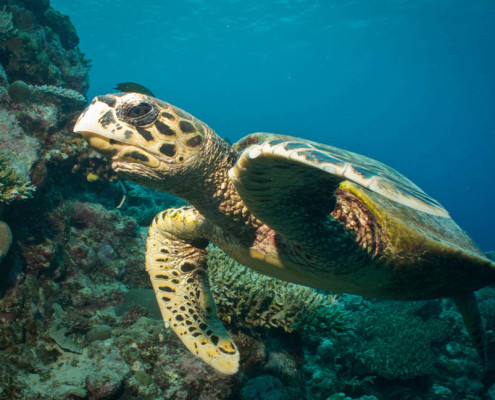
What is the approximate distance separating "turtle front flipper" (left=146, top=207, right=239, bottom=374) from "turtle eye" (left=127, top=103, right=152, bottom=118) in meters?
1.05

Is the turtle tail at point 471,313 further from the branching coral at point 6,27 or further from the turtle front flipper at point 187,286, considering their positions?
the branching coral at point 6,27

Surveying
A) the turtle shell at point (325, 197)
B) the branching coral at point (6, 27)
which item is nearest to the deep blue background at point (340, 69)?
the branching coral at point (6, 27)

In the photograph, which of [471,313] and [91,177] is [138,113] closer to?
[471,313]

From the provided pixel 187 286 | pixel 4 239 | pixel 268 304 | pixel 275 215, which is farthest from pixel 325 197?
pixel 4 239

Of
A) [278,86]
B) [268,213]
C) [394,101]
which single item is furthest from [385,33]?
[278,86]

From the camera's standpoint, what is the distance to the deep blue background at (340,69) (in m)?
33.4

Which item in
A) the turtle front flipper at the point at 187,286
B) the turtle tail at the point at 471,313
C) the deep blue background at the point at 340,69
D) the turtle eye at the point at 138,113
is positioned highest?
the deep blue background at the point at 340,69

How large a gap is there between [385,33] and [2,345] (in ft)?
154

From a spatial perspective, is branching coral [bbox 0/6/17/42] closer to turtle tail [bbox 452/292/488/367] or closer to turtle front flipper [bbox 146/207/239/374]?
turtle front flipper [bbox 146/207/239/374]

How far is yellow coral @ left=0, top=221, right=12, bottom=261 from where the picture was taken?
2.89 m

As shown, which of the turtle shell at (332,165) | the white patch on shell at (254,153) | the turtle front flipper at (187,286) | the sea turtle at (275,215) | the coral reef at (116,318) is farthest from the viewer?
the coral reef at (116,318)

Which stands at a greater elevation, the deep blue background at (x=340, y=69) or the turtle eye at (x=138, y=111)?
the deep blue background at (x=340, y=69)

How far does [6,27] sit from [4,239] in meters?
5.06

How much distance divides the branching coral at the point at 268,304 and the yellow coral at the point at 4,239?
2.14m
